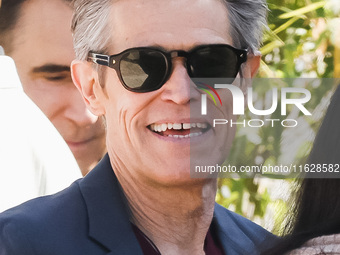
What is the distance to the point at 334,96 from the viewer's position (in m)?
1.42

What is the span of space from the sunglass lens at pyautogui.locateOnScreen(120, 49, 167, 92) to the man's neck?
0.26m

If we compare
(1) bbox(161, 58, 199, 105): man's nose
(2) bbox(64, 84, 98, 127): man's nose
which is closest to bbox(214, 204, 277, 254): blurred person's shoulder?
(1) bbox(161, 58, 199, 105): man's nose

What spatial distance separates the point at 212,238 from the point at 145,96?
0.48 m

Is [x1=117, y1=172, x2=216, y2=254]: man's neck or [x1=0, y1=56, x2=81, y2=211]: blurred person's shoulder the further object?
[x1=0, y1=56, x2=81, y2=211]: blurred person's shoulder

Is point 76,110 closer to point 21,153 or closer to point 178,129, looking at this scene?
point 21,153

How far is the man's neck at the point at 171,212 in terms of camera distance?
6.07 ft

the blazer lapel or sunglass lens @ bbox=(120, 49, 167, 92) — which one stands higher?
sunglass lens @ bbox=(120, 49, 167, 92)

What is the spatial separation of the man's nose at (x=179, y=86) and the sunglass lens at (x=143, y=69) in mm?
24

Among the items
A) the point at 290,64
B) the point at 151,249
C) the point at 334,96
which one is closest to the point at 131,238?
the point at 151,249

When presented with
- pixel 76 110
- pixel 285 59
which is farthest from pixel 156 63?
pixel 285 59

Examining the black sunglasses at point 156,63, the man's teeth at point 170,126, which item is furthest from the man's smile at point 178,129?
the black sunglasses at point 156,63

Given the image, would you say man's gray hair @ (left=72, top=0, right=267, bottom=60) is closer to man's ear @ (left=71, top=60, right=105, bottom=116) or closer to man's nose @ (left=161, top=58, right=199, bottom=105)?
man's ear @ (left=71, top=60, right=105, bottom=116)

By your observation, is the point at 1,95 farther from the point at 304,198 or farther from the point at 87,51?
the point at 304,198

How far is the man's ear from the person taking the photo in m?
1.88
